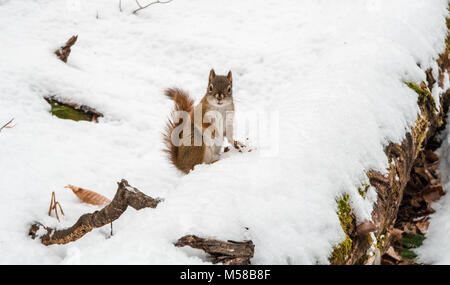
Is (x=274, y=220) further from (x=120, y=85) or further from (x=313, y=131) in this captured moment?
(x=120, y=85)

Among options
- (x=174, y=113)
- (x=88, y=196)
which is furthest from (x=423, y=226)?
(x=88, y=196)

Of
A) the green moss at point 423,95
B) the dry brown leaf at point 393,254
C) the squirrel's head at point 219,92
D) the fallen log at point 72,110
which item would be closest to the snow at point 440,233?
the dry brown leaf at point 393,254

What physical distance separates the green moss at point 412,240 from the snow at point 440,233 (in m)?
0.03

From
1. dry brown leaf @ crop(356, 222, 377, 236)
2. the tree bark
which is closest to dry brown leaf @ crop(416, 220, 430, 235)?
the tree bark

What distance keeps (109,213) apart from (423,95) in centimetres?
214

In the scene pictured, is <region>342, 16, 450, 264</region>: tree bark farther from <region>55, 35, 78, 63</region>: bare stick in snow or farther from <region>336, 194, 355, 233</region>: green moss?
<region>55, 35, 78, 63</region>: bare stick in snow

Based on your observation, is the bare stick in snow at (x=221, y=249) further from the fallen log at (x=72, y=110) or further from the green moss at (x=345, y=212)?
the fallen log at (x=72, y=110)

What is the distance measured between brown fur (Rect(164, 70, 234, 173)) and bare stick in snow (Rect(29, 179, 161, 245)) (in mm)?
909

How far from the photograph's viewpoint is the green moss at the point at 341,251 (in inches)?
58.4

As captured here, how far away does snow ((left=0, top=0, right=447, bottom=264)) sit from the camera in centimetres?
147

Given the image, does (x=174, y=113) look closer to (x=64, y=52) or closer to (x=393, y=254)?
(x=64, y=52)

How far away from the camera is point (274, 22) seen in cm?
434

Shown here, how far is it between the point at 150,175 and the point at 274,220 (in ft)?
3.98
